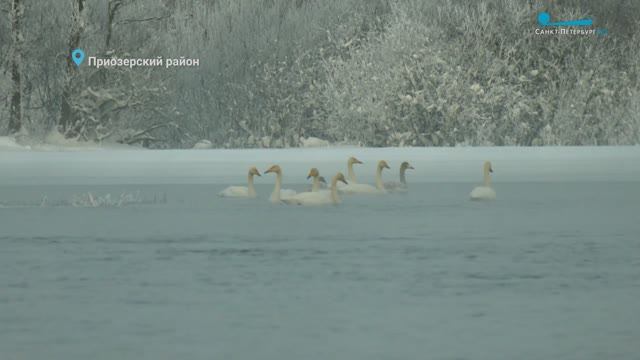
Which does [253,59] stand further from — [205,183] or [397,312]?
[397,312]

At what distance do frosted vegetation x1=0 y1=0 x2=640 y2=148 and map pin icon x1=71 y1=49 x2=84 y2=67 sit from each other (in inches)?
7.8

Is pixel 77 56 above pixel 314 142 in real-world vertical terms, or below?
above

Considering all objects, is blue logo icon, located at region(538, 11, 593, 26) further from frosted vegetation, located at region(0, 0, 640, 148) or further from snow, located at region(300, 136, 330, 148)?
snow, located at region(300, 136, 330, 148)

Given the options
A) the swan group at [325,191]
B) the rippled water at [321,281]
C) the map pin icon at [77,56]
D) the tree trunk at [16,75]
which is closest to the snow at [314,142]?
the map pin icon at [77,56]

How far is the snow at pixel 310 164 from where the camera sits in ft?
73.9

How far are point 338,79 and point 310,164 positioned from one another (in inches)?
160

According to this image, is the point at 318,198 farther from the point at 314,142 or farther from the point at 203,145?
the point at 203,145

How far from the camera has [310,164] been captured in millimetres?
24484

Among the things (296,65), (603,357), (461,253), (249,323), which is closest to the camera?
(603,357)

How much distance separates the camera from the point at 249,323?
878cm

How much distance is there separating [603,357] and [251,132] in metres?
21.6

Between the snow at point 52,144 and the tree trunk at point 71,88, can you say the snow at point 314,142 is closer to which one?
the snow at point 52,144

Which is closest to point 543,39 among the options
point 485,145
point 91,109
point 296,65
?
point 485,145

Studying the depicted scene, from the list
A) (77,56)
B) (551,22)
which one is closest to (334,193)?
(77,56)
